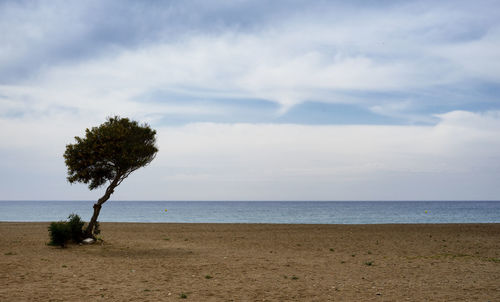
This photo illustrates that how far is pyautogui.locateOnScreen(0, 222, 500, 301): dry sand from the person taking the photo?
12492mm

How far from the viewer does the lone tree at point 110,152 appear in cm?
2314

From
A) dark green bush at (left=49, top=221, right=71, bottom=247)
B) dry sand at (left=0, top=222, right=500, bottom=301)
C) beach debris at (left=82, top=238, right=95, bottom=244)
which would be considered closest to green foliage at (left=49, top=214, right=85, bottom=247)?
dark green bush at (left=49, top=221, right=71, bottom=247)

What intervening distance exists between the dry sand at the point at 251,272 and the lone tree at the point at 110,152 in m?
4.34

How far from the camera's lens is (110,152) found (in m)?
23.1

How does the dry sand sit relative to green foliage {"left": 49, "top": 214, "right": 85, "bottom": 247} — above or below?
below

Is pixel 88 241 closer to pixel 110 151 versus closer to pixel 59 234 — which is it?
pixel 59 234

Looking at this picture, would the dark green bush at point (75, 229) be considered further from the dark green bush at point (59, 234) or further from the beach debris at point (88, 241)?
the dark green bush at point (59, 234)

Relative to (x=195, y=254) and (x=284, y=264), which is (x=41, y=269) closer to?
(x=195, y=254)

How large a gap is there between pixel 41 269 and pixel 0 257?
442 centimetres

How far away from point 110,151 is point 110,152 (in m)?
0.08

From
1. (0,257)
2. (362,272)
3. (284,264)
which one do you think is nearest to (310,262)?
(284,264)

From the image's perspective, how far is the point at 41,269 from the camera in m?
16.4

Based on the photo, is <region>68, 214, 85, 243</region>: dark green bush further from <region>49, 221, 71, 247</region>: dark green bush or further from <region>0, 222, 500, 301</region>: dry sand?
<region>0, 222, 500, 301</region>: dry sand

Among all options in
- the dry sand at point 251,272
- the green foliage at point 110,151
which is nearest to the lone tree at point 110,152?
the green foliage at point 110,151
